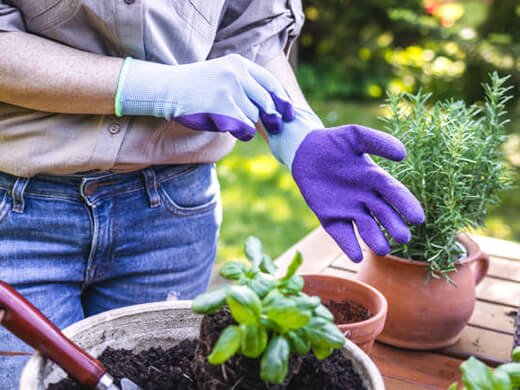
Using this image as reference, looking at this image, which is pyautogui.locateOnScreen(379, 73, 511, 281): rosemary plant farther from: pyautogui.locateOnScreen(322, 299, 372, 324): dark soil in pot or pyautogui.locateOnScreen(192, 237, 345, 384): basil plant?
pyautogui.locateOnScreen(192, 237, 345, 384): basil plant

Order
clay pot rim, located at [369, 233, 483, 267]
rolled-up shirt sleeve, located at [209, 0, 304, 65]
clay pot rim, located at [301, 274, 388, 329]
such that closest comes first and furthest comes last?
clay pot rim, located at [301, 274, 388, 329], clay pot rim, located at [369, 233, 483, 267], rolled-up shirt sleeve, located at [209, 0, 304, 65]

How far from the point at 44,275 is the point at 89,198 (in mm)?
151

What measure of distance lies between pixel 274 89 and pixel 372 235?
29 centimetres

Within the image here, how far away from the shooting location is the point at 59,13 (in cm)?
102

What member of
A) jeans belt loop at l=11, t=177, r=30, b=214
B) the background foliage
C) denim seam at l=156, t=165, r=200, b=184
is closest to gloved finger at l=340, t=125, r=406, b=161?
denim seam at l=156, t=165, r=200, b=184

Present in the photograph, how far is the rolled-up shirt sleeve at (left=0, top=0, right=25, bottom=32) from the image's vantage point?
3.25ft

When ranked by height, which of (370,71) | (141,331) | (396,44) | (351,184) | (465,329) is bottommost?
(370,71)

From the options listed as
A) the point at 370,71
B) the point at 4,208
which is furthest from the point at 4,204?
the point at 370,71

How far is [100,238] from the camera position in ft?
3.67

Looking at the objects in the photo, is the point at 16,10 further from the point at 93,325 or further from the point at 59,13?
the point at 93,325

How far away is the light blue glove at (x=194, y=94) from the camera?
0.98m

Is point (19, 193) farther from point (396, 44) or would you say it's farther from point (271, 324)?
point (396, 44)

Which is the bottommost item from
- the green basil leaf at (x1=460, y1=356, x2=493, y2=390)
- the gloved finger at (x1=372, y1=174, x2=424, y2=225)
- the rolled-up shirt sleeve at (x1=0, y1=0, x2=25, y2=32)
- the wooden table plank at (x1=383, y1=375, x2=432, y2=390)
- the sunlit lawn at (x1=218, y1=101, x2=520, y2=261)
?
the sunlit lawn at (x1=218, y1=101, x2=520, y2=261)

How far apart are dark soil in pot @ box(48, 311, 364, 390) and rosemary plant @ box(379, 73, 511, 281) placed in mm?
426
